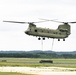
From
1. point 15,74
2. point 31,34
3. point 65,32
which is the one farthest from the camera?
point 65,32

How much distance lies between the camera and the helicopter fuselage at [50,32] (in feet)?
416

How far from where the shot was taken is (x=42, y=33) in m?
128

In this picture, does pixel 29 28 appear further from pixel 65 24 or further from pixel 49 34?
pixel 65 24

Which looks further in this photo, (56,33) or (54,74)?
(56,33)

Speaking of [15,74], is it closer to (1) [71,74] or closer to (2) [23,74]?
(2) [23,74]

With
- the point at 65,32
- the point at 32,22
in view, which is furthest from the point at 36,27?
the point at 65,32

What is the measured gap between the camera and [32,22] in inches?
5012

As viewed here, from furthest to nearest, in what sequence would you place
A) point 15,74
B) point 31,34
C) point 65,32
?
point 65,32
point 31,34
point 15,74

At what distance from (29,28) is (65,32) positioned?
13.9 meters

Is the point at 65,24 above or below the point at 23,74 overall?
above

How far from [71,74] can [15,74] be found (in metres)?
14.8

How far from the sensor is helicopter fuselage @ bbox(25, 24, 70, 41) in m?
127

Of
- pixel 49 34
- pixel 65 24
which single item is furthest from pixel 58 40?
pixel 65 24

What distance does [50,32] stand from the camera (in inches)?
5138
